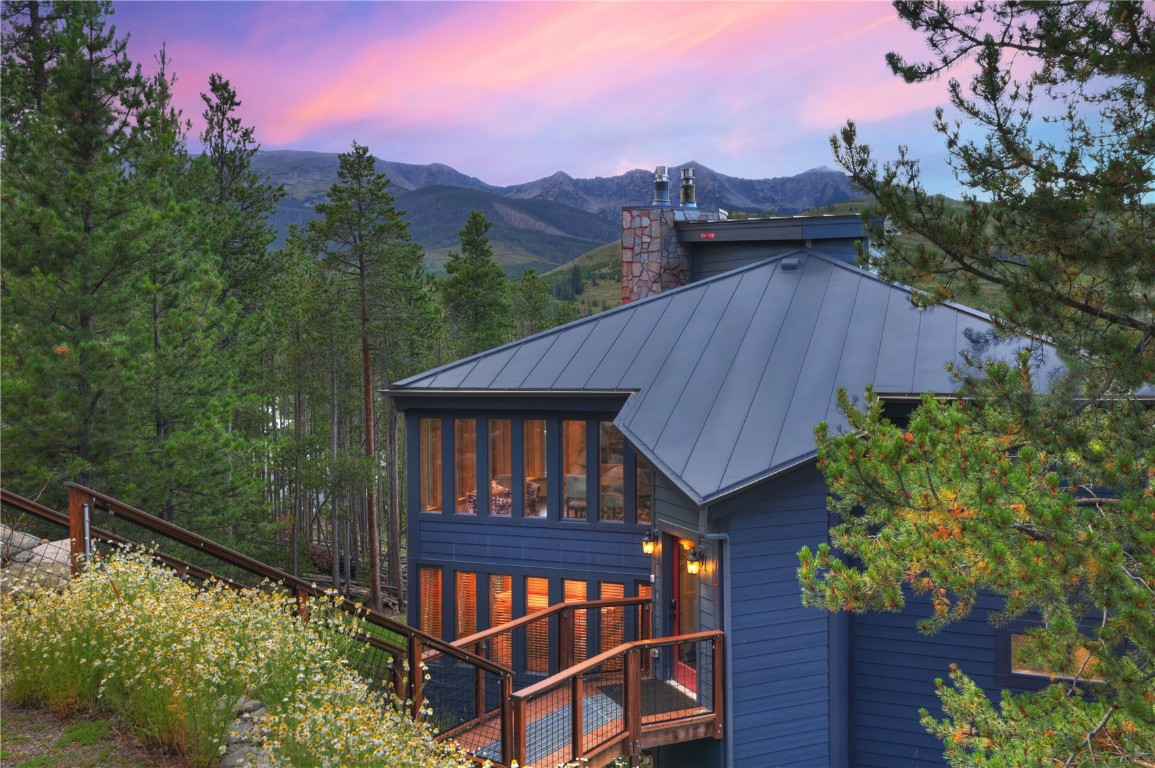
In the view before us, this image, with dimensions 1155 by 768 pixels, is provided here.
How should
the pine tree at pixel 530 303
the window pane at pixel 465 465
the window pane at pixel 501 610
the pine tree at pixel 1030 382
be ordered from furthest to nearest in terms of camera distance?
the pine tree at pixel 530 303 → the window pane at pixel 465 465 → the window pane at pixel 501 610 → the pine tree at pixel 1030 382

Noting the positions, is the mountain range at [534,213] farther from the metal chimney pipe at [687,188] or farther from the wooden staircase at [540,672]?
the wooden staircase at [540,672]

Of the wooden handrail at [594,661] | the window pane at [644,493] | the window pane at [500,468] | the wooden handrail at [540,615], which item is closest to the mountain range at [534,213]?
the window pane at [500,468]

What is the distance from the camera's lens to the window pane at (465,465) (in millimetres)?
13227

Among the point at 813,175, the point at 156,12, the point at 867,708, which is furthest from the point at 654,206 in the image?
the point at 813,175

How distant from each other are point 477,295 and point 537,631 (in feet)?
85.6

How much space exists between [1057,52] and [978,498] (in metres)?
3.16

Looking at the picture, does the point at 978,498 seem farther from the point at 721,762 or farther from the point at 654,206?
the point at 654,206

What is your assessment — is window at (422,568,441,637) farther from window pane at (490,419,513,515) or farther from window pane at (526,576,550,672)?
window pane at (526,576,550,672)

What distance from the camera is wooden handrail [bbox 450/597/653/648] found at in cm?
875

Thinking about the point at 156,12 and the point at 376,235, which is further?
the point at 376,235

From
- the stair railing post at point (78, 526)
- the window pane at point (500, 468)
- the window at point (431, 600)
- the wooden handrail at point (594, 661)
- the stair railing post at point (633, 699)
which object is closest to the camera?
the stair railing post at point (78, 526)

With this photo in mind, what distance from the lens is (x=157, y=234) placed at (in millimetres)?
15992

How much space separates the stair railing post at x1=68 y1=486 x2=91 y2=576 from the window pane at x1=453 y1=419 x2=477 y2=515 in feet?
22.4

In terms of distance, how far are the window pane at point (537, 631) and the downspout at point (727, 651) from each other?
383 cm
